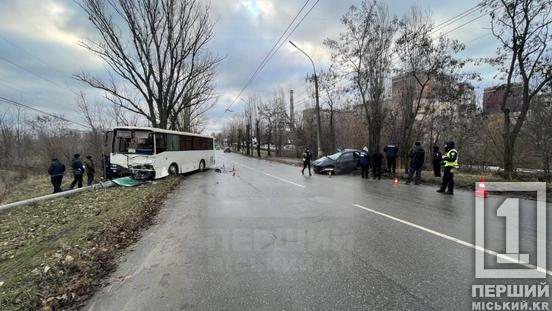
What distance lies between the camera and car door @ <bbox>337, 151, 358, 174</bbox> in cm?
2025

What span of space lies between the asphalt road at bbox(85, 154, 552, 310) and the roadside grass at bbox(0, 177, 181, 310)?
1.21 feet

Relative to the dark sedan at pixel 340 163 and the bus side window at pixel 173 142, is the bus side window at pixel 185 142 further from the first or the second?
the dark sedan at pixel 340 163

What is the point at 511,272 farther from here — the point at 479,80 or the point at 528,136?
the point at 528,136

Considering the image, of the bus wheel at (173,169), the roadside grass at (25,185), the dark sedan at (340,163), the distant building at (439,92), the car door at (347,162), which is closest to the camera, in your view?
the roadside grass at (25,185)

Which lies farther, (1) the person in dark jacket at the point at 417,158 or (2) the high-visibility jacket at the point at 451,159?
(1) the person in dark jacket at the point at 417,158

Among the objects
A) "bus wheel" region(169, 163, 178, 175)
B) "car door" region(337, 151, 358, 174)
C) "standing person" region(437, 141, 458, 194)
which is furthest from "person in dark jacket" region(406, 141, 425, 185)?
"bus wheel" region(169, 163, 178, 175)

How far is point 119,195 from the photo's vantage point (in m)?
12.3

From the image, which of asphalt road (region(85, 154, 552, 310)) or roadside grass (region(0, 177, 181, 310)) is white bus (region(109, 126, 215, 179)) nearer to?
roadside grass (region(0, 177, 181, 310))

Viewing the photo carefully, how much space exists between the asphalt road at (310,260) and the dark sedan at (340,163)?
11617 mm

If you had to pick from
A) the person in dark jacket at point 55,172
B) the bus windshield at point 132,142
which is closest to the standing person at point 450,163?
the bus windshield at point 132,142

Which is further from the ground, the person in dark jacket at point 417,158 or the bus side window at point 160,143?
the bus side window at point 160,143

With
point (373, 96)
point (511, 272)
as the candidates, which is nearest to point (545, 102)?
point (373, 96)

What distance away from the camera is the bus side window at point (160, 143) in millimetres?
17438

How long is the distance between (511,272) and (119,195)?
12.4 metres
